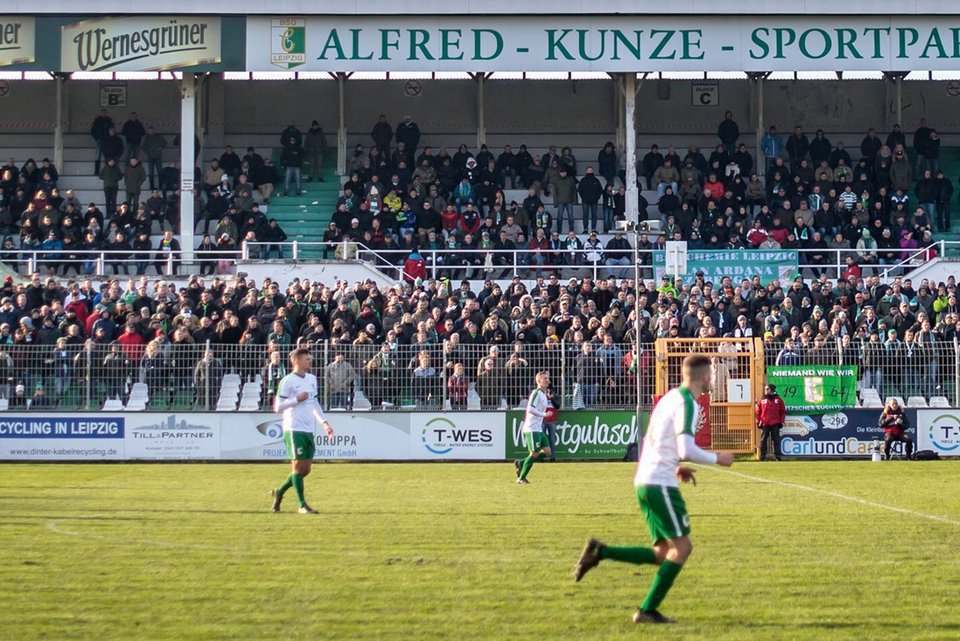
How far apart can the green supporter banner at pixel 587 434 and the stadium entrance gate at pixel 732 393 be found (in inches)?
65.2

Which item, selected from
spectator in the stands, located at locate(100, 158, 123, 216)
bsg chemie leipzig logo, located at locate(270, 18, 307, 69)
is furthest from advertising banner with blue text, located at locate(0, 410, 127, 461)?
bsg chemie leipzig logo, located at locate(270, 18, 307, 69)

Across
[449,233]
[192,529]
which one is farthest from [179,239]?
[192,529]

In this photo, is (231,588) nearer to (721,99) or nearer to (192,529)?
(192,529)

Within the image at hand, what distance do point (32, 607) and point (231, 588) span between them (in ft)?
4.88

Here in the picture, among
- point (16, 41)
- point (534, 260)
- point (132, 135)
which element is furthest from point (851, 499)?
point (132, 135)

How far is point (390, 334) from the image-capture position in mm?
28781

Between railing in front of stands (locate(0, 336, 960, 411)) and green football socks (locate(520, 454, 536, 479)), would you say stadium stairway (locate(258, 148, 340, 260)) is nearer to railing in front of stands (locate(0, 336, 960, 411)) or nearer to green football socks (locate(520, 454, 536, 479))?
railing in front of stands (locate(0, 336, 960, 411))

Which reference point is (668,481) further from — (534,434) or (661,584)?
(534,434)

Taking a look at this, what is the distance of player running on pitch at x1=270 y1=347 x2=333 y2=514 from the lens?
16891 millimetres

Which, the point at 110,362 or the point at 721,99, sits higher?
the point at 721,99

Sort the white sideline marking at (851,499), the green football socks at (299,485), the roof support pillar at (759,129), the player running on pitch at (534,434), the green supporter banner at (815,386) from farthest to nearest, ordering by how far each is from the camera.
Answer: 1. the roof support pillar at (759,129)
2. the green supporter banner at (815,386)
3. the player running on pitch at (534,434)
4. the green football socks at (299,485)
5. the white sideline marking at (851,499)

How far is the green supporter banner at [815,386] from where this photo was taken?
95.8 ft

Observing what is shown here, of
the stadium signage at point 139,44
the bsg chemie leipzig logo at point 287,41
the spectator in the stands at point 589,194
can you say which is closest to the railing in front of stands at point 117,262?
the stadium signage at point 139,44

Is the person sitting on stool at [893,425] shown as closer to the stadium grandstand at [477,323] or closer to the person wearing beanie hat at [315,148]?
the stadium grandstand at [477,323]
